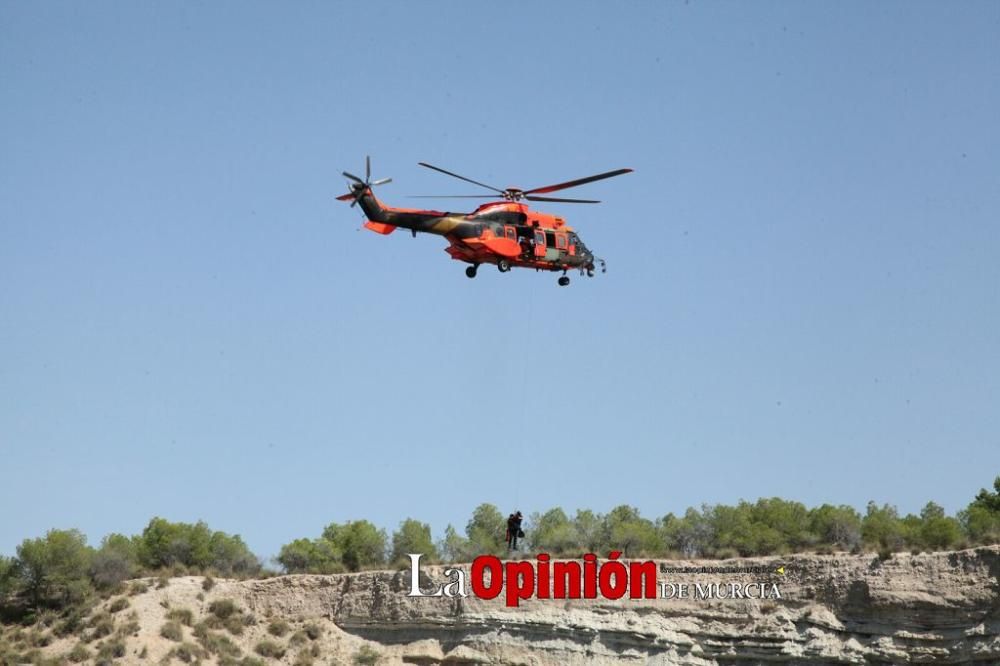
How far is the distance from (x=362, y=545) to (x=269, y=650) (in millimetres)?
10104

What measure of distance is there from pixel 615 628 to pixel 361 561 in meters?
15.4

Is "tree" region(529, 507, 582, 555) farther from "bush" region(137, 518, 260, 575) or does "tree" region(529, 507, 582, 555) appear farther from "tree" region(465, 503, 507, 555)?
"bush" region(137, 518, 260, 575)

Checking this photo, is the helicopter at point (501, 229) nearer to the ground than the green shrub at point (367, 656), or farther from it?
farther from it

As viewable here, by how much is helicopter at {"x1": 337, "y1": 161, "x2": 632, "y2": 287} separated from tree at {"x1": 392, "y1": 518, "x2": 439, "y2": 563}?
1343cm

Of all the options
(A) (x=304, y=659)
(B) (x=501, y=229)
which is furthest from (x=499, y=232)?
(A) (x=304, y=659)

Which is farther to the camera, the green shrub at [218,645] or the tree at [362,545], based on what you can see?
the tree at [362,545]

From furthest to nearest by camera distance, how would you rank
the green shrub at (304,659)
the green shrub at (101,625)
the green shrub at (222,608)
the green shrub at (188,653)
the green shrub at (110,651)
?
1. the green shrub at (222,608)
2. the green shrub at (101,625)
3. the green shrub at (304,659)
4. the green shrub at (188,653)
5. the green shrub at (110,651)

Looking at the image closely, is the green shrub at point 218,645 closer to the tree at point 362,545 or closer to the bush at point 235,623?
the bush at point 235,623

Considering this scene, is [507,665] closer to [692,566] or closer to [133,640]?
[692,566]

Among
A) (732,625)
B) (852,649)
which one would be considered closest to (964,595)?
(852,649)

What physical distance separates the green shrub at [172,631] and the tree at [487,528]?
12.7 m

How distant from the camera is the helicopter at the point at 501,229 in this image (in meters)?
46.8

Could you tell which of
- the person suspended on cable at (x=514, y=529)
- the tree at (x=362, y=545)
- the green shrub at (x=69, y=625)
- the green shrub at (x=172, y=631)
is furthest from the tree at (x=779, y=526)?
the green shrub at (x=69, y=625)

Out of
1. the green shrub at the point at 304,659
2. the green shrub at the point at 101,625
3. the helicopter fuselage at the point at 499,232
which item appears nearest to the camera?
the helicopter fuselage at the point at 499,232
